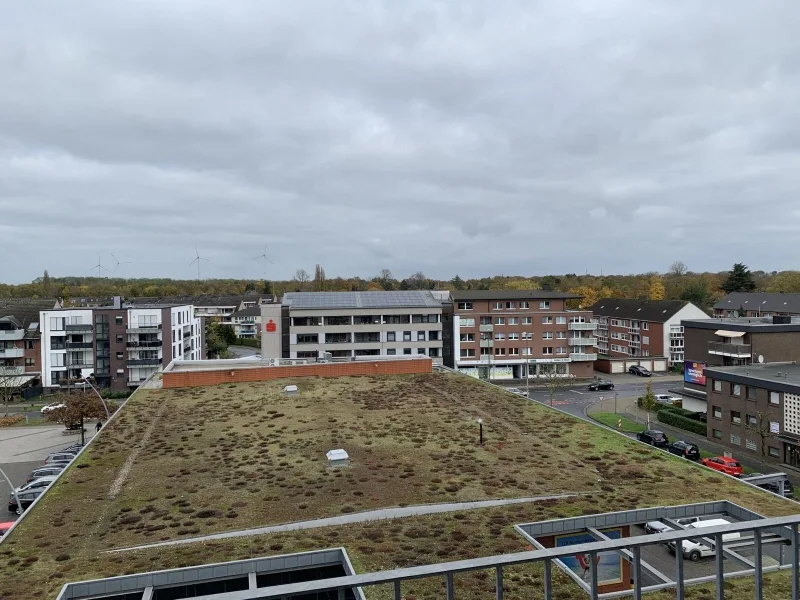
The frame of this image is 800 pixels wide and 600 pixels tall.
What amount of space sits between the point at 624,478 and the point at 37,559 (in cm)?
1915

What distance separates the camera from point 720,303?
8944cm

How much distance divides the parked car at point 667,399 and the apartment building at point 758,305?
2676 cm

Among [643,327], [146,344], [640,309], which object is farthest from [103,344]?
[640,309]

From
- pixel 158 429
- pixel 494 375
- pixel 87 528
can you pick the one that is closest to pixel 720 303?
pixel 494 375

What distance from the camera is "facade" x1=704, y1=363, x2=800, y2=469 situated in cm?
3375

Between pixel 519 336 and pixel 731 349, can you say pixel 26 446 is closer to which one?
pixel 519 336

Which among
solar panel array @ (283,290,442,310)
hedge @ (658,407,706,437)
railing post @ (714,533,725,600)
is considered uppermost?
solar panel array @ (283,290,442,310)

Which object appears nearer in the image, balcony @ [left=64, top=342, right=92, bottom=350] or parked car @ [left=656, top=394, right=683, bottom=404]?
parked car @ [left=656, top=394, right=683, bottom=404]

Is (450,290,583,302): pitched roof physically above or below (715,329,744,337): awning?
above

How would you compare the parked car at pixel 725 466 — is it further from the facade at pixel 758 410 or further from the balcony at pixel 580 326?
the balcony at pixel 580 326

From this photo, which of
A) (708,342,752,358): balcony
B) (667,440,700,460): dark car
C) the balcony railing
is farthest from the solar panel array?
(667,440,700,460): dark car

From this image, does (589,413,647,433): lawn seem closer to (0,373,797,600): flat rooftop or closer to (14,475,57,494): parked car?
(0,373,797,600): flat rooftop

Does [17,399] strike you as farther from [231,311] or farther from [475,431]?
[231,311]

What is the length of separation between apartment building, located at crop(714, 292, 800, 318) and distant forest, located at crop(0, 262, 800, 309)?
13896 millimetres
